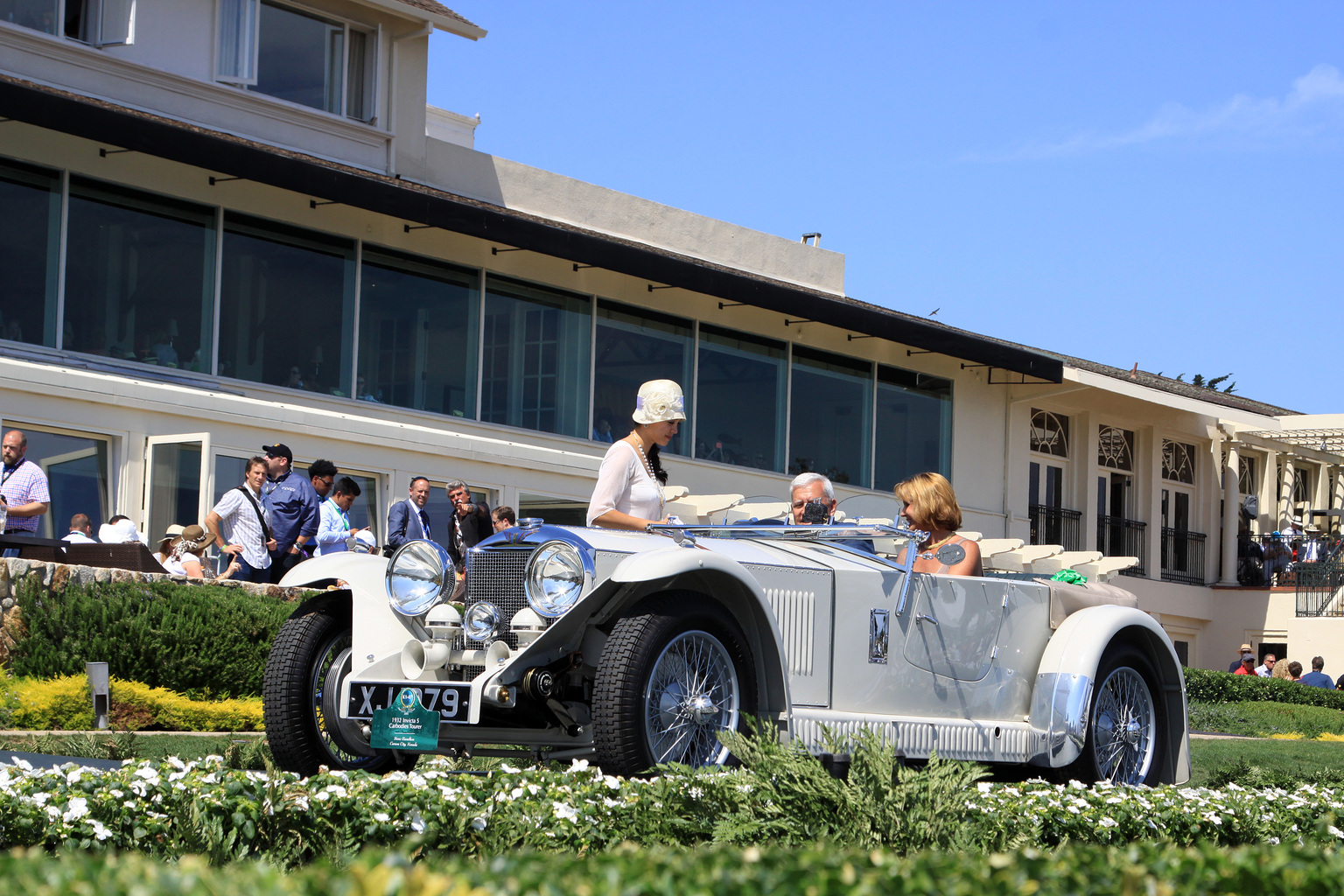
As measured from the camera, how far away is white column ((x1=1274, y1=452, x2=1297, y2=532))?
109 ft

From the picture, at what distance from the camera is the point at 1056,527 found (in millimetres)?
28516

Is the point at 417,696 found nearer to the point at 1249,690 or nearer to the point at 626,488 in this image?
the point at 626,488

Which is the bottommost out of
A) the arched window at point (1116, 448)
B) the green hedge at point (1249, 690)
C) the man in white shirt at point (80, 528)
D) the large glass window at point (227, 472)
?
the green hedge at point (1249, 690)

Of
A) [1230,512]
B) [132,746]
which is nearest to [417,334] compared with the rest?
[132,746]

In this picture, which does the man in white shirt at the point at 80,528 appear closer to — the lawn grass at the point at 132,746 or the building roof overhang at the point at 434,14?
the lawn grass at the point at 132,746

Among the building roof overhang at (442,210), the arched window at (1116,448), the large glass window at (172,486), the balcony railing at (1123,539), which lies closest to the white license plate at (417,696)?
the large glass window at (172,486)

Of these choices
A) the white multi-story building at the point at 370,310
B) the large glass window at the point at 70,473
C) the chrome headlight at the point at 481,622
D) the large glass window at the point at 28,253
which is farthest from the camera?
the white multi-story building at the point at 370,310

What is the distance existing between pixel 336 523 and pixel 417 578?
22.9ft

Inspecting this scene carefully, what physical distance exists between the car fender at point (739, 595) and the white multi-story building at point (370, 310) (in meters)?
10.7

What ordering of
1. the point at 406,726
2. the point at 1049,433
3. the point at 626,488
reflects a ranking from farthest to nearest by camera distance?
the point at 1049,433, the point at 626,488, the point at 406,726

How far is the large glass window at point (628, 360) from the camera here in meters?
21.2

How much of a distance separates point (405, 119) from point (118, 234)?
511cm

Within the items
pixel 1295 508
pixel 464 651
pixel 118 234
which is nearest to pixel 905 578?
pixel 464 651

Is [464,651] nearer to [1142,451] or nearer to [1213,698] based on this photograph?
[1213,698]
